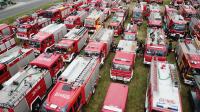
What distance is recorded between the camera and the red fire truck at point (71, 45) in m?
25.2

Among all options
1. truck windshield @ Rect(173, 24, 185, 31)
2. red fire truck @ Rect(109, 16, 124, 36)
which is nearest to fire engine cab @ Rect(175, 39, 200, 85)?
truck windshield @ Rect(173, 24, 185, 31)

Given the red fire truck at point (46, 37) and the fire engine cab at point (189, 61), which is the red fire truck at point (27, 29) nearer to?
the red fire truck at point (46, 37)

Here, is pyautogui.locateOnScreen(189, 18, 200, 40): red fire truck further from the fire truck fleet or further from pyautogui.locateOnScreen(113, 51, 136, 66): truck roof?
pyautogui.locateOnScreen(113, 51, 136, 66): truck roof

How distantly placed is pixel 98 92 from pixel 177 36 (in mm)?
20239

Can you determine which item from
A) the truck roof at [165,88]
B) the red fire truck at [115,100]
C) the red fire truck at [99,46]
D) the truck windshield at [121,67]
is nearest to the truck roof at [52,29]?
the red fire truck at [99,46]

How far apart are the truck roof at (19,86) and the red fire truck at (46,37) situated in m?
7.58

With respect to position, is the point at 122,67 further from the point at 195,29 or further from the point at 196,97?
the point at 195,29

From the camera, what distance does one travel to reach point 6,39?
1193 inches

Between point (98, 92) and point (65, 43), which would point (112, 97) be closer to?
point (98, 92)

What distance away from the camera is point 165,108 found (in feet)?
47.5

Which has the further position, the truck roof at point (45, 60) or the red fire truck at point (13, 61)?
the red fire truck at point (13, 61)

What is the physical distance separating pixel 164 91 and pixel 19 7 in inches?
2204

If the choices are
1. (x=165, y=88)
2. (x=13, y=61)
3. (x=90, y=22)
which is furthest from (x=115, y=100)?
(x=90, y=22)

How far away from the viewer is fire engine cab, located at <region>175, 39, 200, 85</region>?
20.7 metres
